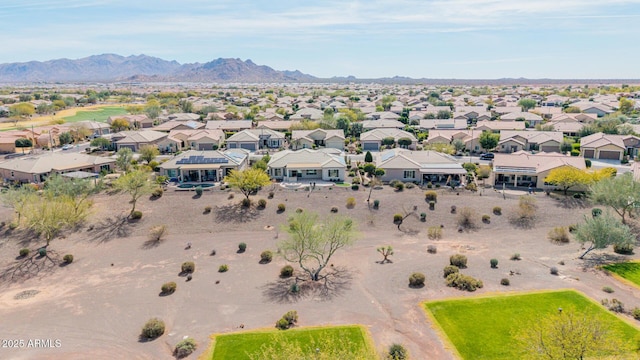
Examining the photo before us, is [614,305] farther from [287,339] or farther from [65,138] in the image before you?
[65,138]

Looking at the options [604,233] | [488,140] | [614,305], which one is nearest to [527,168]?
[488,140]

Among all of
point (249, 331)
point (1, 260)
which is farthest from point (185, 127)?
point (249, 331)

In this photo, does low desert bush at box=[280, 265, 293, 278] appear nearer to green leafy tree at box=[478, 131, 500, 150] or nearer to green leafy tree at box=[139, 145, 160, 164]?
green leafy tree at box=[139, 145, 160, 164]

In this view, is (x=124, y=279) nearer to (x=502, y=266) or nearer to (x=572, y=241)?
(x=502, y=266)

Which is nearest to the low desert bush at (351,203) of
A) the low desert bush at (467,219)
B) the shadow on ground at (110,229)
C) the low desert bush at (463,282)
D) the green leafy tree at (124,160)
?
the low desert bush at (467,219)

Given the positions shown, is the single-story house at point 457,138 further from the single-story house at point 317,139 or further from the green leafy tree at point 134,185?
the green leafy tree at point 134,185

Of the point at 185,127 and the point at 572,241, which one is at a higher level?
the point at 185,127

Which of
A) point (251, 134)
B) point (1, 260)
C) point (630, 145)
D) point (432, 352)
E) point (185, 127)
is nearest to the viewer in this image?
point (432, 352)
